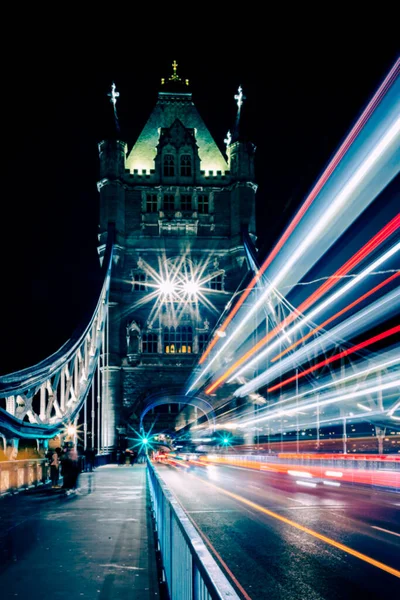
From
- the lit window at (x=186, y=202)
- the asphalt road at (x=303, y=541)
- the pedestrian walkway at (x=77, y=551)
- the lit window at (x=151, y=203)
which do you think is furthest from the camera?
the lit window at (x=151, y=203)

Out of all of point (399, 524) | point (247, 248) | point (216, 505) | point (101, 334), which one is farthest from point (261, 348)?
point (399, 524)

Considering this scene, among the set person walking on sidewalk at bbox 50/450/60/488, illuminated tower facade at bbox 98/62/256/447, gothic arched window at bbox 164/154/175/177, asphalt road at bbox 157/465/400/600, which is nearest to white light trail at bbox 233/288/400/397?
illuminated tower facade at bbox 98/62/256/447

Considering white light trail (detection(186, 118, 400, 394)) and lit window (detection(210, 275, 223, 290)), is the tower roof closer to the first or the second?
lit window (detection(210, 275, 223, 290))

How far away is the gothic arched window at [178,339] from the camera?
5747 centimetres

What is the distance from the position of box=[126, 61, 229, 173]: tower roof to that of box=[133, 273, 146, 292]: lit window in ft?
32.6

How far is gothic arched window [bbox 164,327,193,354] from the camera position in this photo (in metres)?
57.5

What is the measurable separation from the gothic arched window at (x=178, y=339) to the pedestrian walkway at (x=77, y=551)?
133 feet

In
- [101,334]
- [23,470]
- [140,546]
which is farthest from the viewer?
[101,334]

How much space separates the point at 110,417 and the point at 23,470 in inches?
1335

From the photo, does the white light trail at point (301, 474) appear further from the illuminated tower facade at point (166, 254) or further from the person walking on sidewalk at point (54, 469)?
the illuminated tower facade at point (166, 254)

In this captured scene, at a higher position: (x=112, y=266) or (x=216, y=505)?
(x=112, y=266)

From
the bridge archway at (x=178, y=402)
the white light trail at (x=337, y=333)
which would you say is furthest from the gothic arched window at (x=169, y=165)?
the white light trail at (x=337, y=333)

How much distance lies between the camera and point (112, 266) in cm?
5747

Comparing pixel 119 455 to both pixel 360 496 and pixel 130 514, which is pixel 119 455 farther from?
pixel 130 514
